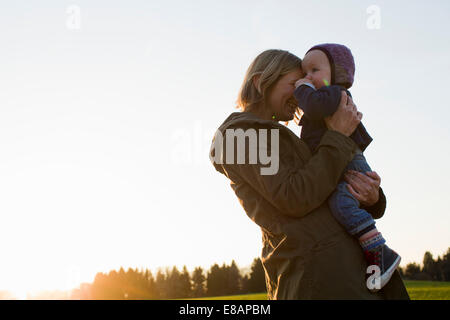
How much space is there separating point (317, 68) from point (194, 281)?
6267 cm

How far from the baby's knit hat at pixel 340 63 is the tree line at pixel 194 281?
178 feet

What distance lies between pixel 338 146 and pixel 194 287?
62746mm

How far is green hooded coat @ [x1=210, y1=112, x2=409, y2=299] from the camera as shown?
2.39m

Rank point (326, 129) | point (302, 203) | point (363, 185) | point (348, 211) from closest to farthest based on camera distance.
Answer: point (302, 203)
point (348, 211)
point (363, 185)
point (326, 129)

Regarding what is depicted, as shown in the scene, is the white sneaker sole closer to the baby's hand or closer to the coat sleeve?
the coat sleeve

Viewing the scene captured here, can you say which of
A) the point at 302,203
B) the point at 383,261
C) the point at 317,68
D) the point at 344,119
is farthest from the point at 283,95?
the point at 383,261

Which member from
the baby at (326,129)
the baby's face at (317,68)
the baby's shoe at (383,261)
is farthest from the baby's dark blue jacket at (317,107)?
the baby's shoe at (383,261)

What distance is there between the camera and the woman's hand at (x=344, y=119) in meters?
2.71

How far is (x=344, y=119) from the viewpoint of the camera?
2.74 m

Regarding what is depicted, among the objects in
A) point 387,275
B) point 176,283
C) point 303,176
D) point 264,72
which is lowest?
point 176,283

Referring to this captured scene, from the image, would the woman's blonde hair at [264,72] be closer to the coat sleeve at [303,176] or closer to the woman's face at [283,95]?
the woman's face at [283,95]

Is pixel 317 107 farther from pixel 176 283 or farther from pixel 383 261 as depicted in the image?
pixel 176 283

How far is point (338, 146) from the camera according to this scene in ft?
8.31
